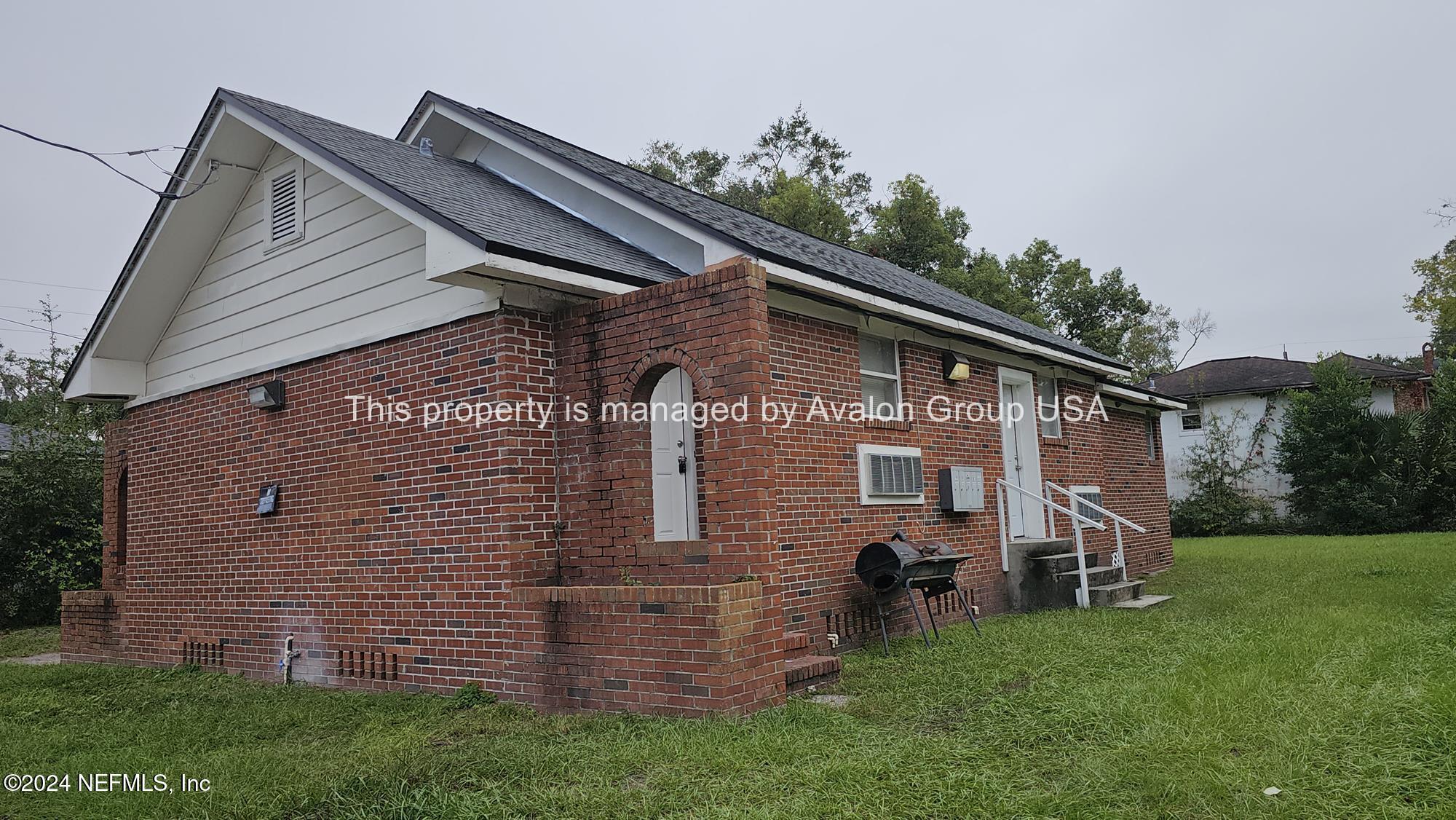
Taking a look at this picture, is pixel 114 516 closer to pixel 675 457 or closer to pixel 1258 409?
pixel 675 457

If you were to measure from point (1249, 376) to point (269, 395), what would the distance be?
27412mm

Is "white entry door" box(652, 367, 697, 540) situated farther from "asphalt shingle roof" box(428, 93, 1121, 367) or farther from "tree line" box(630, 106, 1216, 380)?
"tree line" box(630, 106, 1216, 380)

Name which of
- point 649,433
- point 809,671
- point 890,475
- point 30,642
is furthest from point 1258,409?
point 30,642

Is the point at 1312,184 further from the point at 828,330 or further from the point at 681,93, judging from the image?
the point at 828,330

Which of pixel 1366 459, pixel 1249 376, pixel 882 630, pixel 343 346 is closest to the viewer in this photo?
pixel 882 630

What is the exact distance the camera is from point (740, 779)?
12.8ft

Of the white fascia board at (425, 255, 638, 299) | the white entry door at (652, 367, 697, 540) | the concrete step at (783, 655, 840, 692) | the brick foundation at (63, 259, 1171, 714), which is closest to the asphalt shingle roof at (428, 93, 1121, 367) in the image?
the brick foundation at (63, 259, 1171, 714)

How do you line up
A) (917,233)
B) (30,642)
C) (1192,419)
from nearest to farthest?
(30,642)
(1192,419)
(917,233)

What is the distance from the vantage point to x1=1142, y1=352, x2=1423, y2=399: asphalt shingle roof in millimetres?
24500

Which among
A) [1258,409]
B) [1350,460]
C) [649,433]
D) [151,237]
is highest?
[151,237]

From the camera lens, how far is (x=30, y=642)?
482 inches

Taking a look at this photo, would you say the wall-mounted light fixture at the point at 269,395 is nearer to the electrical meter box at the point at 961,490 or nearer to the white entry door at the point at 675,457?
the white entry door at the point at 675,457

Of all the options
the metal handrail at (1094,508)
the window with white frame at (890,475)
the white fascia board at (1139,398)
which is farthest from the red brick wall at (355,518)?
the white fascia board at (1139,398)

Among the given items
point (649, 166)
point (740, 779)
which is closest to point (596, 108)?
point (649, 166)
